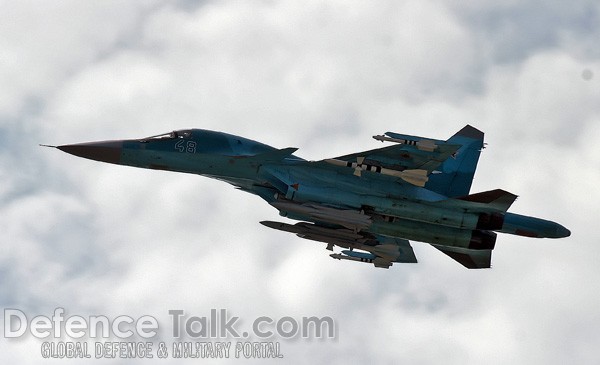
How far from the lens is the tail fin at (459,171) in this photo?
4369cm

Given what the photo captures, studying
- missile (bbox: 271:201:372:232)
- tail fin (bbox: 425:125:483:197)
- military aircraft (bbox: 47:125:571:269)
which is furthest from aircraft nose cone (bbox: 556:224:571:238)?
missile (bbox: 271:201:372:232)

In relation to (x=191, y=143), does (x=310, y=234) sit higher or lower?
lower

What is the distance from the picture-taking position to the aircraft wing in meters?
42.3

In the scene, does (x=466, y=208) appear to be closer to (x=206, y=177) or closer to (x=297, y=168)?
(x=297, y=168)

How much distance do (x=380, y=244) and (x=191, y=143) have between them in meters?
9.81

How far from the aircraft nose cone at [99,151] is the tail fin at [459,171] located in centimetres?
1306

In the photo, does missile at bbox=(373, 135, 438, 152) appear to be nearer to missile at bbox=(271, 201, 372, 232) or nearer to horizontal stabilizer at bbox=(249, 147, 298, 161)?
missile at bbox=(271, 201, 372, 232)

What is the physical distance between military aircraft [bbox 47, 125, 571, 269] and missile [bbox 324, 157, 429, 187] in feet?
0.13

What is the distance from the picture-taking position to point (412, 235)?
41.3 metres

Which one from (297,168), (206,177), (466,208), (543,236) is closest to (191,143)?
(206,177)

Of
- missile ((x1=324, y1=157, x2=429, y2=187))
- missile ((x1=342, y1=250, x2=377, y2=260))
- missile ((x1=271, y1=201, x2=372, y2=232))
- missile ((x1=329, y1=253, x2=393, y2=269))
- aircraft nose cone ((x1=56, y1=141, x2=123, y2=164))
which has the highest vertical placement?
aircraft nose cone ((x1=56, y1=141, x2=123, y2=164))

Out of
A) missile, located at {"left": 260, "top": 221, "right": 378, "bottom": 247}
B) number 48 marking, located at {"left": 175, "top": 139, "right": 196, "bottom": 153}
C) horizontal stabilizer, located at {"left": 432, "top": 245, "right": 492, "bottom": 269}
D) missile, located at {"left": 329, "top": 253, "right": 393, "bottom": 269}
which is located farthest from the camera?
horizontal stabilizer, located at {"left": 432, "top": 245, "right": 492, "bottom": 269}

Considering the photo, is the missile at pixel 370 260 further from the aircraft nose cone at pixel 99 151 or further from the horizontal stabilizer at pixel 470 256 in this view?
the aircraft nose cone at pixel 99 151

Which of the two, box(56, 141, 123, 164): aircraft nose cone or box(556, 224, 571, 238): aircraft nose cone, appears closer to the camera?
box(56, 141, 123, 164): aircraft nose cone
